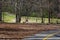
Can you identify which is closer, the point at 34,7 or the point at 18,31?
the point at 18,31

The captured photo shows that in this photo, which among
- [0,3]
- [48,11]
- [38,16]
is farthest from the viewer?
[38,16]

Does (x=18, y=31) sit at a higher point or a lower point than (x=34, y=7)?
lower

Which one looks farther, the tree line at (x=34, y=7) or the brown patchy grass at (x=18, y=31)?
the tree line at (x=34, y=7)

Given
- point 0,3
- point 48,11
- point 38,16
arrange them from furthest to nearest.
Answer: point 38,16 < point 48,11 < point 0,3

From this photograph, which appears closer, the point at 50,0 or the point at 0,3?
the point at 0,3

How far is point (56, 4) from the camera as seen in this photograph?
4847 centimetres

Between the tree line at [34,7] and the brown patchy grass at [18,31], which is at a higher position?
the tree line at [34,7]

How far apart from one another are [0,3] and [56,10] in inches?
590

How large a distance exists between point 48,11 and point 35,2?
14.7 feet

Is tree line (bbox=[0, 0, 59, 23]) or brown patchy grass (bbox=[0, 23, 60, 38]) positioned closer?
brown patchy grass (bbox=[0, 23, 60, 38])

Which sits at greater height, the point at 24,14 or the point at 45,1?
the point at 45,1

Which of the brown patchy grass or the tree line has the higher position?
the tree line

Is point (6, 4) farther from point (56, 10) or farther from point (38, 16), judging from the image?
point (56, 10)

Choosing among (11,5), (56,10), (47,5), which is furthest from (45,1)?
(11,5)
